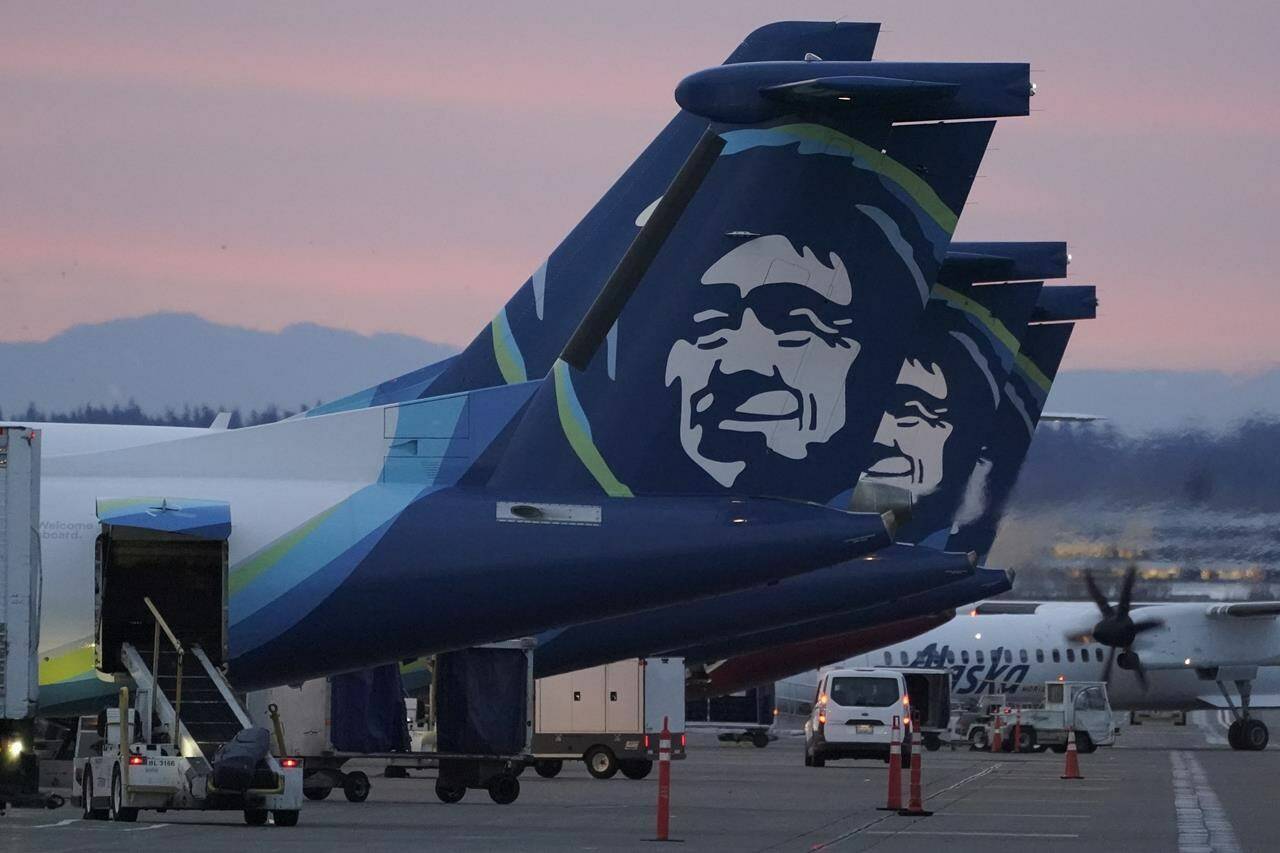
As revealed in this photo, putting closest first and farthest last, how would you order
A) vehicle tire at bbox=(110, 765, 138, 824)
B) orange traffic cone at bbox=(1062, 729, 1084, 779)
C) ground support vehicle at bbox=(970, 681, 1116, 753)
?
vehicle tire at bbox=(110, 765, 138, 824) → orange traffic cone at bbox=(1062, 729, 1084, 779) → ground support vehicle at bbox=(970, 681, 1116, 753)

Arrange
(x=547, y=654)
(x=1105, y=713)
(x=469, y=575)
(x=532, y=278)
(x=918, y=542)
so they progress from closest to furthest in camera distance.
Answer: (x=469, y=575), (x=532, y=278), (x=547, y=654), (x=918, y=542), (x=1105, y=713)

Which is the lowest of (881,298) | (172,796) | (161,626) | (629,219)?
(172,796)

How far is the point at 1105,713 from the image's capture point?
175 ft

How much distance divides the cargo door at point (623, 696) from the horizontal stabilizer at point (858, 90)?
17581mm

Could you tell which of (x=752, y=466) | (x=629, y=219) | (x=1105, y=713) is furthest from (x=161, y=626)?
(x=1105, y=713)

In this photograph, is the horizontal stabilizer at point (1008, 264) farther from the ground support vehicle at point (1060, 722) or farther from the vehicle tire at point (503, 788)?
the ground support vehicle at point (1060, 722)

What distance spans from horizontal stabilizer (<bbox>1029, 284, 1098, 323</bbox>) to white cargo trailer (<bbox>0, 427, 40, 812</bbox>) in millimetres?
19188

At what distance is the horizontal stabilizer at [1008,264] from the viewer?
95.6 ft

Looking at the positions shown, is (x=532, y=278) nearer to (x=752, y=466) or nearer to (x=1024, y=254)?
(x=752, y=466)

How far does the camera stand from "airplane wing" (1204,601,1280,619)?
2280 inches

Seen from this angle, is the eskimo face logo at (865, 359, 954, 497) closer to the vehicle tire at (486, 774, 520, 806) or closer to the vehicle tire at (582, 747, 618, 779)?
the vehicle tire at (486, 774, 520, 806)

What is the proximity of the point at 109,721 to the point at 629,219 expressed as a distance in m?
8.06

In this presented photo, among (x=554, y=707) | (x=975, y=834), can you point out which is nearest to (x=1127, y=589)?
(x=554, y=707)

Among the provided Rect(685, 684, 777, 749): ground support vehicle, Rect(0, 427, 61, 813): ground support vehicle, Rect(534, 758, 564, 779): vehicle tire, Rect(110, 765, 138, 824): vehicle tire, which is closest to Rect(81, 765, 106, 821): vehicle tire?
Rect(110, 765, 138, 824): vehicle tire
